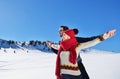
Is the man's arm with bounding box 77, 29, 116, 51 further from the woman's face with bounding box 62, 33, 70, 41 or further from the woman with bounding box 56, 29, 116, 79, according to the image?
the woman's face with bounding box 62, 33, 70, 41

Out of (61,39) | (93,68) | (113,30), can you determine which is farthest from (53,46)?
(93,68)

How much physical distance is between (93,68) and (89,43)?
343 cm

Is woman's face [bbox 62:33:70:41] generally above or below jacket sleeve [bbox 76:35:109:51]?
above

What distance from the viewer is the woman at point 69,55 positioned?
6.74 meters

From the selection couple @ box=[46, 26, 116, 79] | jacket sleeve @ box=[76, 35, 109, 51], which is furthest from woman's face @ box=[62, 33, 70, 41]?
jacket sleeve @ box=[76, 35, 109, 51]

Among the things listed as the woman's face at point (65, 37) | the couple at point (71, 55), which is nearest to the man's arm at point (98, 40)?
the couple at point (71, 55)

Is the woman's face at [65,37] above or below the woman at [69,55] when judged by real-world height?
above

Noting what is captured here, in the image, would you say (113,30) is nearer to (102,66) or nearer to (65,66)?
(65,66)

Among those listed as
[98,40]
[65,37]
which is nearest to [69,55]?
[65,37]

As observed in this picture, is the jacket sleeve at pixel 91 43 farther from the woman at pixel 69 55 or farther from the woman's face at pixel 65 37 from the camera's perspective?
the woman's face at pixel 65 37

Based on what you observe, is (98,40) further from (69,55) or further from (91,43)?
(69,55)

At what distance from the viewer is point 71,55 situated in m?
6.73

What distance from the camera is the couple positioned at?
6.75 m

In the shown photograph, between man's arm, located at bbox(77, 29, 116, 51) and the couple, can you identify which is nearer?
man's arm, located at bbox(77, 29, 116, 51)
